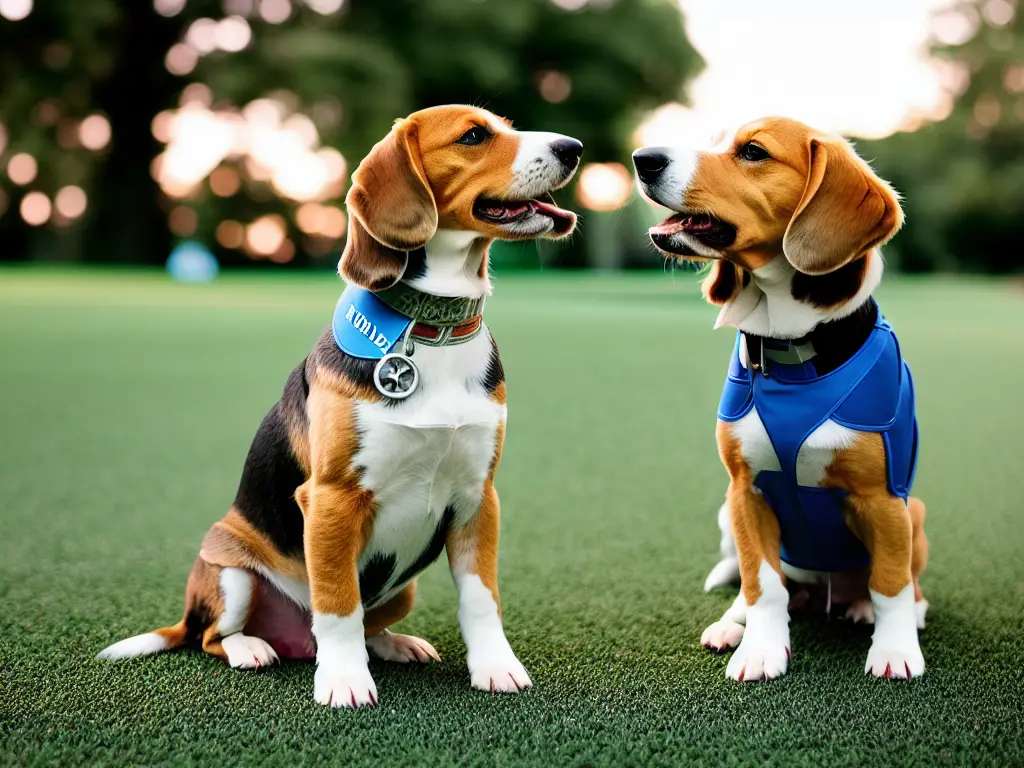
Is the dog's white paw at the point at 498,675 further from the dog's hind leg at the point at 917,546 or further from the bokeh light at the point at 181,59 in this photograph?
the bokeh light at the point at 181,59

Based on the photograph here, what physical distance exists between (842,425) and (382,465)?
1211 mm

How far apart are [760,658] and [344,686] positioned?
1112mm

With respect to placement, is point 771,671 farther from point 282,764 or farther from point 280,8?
point 280,8

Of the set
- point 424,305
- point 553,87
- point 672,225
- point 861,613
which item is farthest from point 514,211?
point 553,87

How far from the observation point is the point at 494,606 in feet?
9.06

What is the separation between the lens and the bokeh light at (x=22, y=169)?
28358mm

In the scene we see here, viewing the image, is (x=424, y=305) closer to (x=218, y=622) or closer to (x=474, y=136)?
(x=474, y=136)

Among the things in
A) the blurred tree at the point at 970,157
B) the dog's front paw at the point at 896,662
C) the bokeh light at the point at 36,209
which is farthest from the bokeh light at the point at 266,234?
the dog's front paw at the point at 896,662

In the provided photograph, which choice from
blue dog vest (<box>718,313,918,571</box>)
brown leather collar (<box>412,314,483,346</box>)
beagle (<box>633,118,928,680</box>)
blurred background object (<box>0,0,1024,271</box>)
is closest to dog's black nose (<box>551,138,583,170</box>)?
beagle (<box>633,118,928,680</box>)

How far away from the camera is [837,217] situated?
8.67 ft

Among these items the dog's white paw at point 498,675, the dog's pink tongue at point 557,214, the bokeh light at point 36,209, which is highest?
the dog's pink tongue at point 557,214

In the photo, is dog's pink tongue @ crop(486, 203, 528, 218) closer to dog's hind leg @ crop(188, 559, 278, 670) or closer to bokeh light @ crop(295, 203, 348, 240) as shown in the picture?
dog's hind leg @ crop(188, 559, 278, 670)

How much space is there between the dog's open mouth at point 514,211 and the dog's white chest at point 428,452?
31 cm

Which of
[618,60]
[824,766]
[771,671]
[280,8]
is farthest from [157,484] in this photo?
[618,60]
